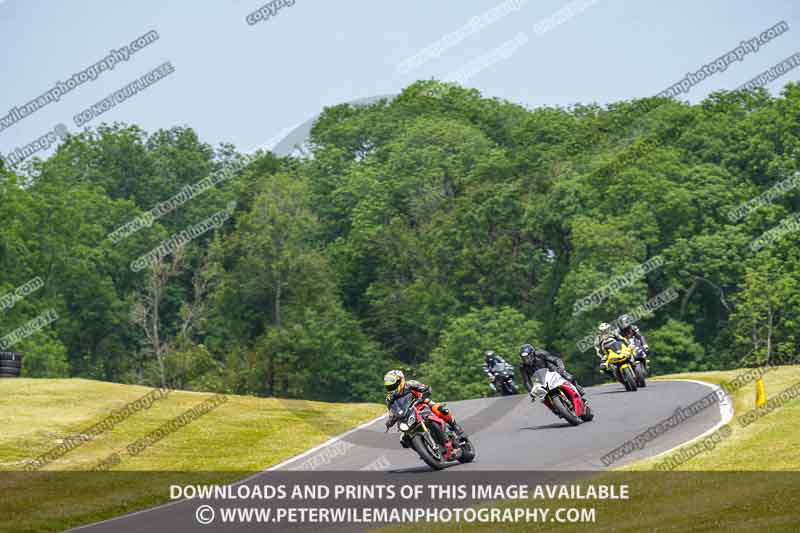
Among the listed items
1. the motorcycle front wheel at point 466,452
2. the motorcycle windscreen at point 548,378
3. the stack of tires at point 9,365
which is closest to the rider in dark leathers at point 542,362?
the motorcycle windscreen at point 548,378

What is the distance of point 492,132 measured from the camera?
96.1m

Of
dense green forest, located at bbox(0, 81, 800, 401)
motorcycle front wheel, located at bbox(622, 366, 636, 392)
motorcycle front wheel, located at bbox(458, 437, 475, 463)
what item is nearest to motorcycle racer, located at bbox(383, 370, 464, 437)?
motorcycle front wheel, located at bbox(458, 437, 475, 463)

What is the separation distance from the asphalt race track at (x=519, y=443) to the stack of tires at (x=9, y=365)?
1431cm

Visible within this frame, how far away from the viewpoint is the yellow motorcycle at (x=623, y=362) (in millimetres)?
Answer: 29141

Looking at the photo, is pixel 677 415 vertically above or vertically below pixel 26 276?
below

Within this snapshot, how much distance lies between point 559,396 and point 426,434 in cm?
471

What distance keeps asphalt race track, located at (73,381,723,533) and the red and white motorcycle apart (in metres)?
0.25

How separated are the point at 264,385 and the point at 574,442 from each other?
58163 millimetres

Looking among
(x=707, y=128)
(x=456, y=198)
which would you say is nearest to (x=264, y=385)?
(x=456, y=198)

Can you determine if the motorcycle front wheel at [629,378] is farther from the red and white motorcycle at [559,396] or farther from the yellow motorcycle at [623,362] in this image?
the red and white motorcycle at [559,396]

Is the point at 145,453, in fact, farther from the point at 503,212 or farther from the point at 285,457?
the point at 503,212

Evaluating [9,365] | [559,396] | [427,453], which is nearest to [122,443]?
[559,396]

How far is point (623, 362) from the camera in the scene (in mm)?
29859
